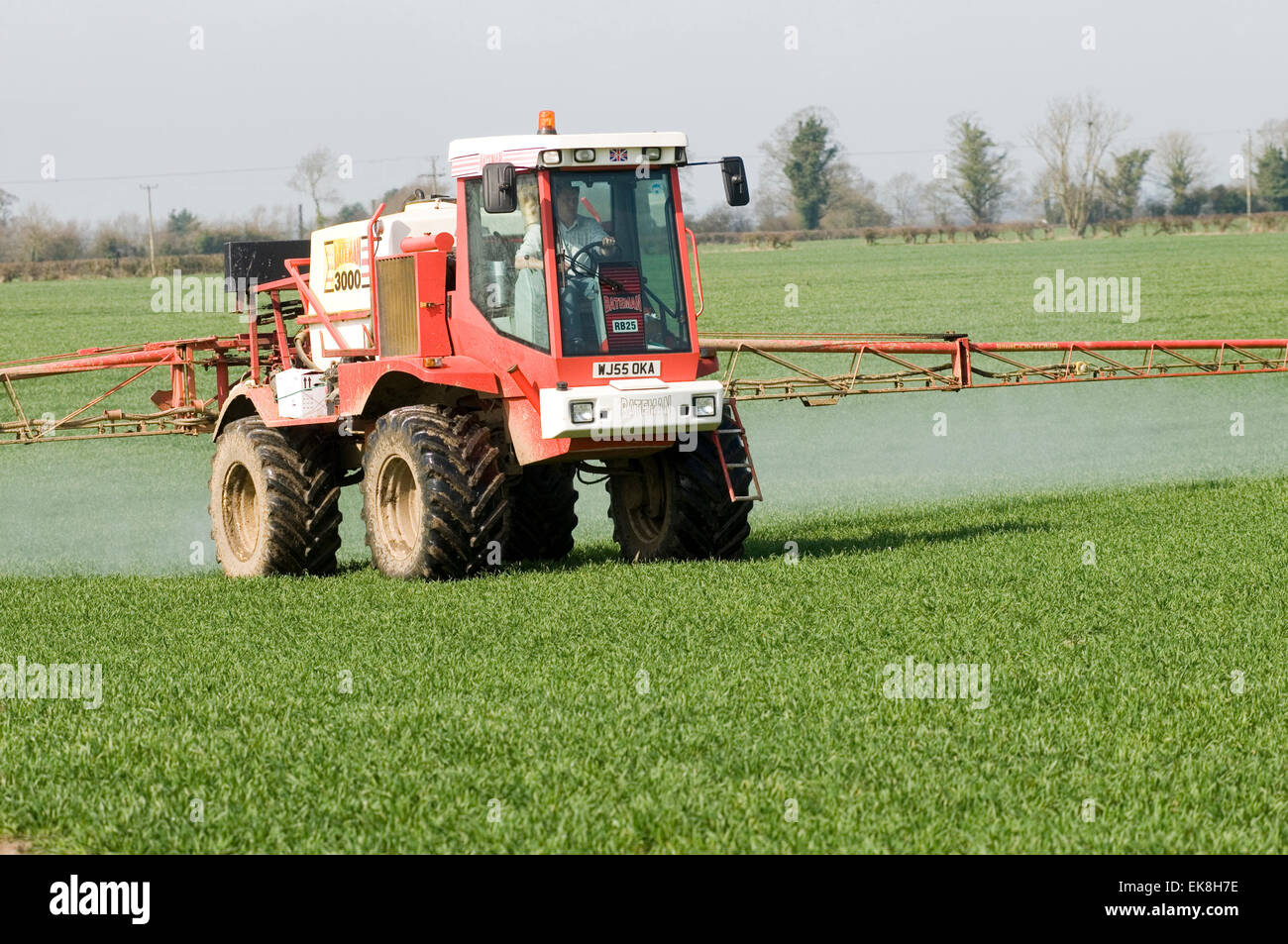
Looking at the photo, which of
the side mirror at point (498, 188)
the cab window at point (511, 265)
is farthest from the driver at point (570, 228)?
the side mirror at point (498, 188)

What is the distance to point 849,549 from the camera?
13.5m

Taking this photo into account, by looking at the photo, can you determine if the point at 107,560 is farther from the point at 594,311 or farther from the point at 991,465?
the point at 991,465

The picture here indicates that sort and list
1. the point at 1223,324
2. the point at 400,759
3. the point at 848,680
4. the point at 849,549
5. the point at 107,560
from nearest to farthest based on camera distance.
→ 1. the point at 400,759
2. the point at 848,680
3. the point at 849,549
4. the point at 107,560
5. the point at 1223,324

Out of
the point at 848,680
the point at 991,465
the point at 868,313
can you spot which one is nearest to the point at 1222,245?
the point at 868,313

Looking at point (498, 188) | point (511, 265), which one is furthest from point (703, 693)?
Answer: point (511, 265)

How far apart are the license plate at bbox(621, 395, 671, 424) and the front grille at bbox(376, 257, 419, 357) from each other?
202 cm

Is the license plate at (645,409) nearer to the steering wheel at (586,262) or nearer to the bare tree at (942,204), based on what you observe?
the steering wheel at (586,262)

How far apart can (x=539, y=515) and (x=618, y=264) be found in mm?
3465

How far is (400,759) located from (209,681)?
214 cm

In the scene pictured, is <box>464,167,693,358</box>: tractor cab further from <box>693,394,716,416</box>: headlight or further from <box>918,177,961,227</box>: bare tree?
<box>918,177,961,227</box>: bare tree

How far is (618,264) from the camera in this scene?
468 inches

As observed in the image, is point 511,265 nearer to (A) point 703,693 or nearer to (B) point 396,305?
(B) point 396,305

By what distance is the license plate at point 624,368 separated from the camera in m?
11.7

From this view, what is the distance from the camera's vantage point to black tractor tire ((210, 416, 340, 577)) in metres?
13.5
